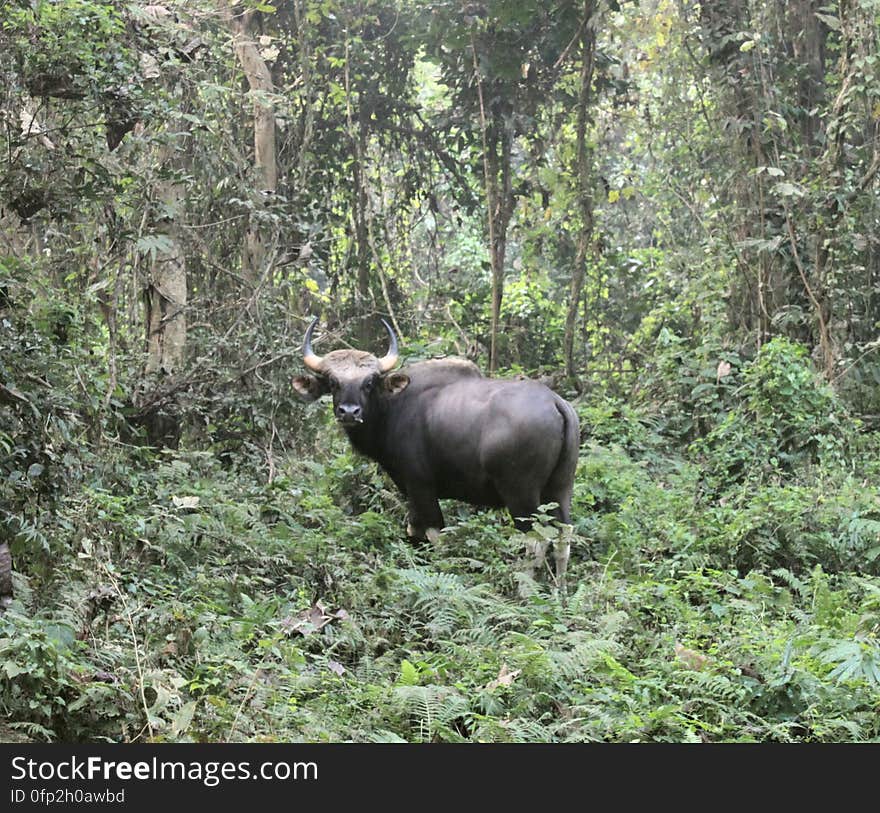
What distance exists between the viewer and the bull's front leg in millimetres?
7898

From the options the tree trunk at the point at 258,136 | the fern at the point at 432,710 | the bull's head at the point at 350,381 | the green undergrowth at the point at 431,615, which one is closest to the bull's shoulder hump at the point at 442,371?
the bull's head at the point at 350,381

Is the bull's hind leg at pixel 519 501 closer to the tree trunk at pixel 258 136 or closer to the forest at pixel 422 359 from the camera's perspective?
the forest at pixel 422 359

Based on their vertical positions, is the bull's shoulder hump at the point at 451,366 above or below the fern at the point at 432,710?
above

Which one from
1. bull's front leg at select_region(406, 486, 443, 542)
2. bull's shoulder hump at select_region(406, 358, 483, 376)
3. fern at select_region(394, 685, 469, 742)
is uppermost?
bull's shoulder hump at select_region(406, 358, 483, 376)

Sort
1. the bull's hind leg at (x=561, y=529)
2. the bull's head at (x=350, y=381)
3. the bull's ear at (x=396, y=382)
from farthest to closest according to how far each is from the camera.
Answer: the bull's ear at (x=396, y=382) → the bull's head at (x=350, y=381) → the bull's hind leg at (x=561, y=529)

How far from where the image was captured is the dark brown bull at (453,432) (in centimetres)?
737

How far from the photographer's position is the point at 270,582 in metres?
6.34

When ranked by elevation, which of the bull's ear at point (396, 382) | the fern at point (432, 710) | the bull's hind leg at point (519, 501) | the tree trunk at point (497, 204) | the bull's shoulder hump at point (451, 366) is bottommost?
the bull's hind leg at point (519, 501)

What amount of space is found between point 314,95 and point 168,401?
4.53m

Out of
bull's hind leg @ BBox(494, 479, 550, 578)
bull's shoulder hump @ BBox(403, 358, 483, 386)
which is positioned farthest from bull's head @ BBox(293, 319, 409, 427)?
bull's hind leg @ BBox(494, 479, 550, 578)

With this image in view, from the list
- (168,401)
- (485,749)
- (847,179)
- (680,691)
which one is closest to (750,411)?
(847,179)

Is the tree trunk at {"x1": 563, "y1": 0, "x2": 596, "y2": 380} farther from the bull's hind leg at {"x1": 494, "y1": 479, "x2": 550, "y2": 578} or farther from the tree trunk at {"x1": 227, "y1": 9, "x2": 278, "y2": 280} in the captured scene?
the bull's hind leg at {"x1": 494, "y1": 479, "x2": 550, "y2": 578}

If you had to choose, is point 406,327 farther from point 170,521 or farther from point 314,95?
point 170,521

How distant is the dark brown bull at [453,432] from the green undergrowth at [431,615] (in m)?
0.28
